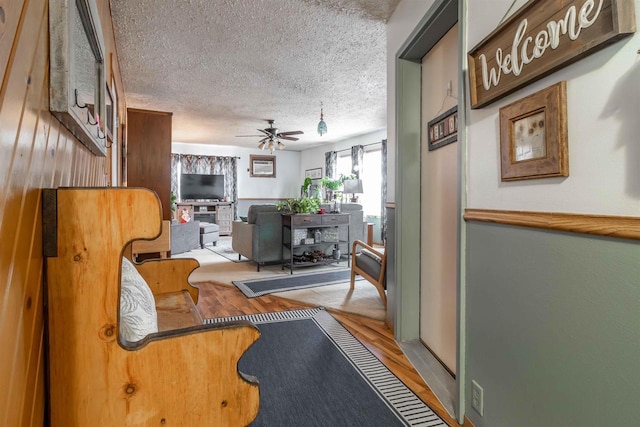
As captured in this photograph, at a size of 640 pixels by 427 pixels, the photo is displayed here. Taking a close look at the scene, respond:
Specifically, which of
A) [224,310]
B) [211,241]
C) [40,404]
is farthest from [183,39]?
[211,241]

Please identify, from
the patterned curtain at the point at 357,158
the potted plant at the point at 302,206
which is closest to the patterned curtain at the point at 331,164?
the patterned curtain at the point at 357,158

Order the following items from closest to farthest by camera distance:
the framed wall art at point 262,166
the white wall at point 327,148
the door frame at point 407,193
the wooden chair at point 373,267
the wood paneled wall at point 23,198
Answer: the wood paneled wall at point 23,198
the door frame at point 407,193
the wooden chair at point 373,267
the white wall at point 327,148
the framed wall art at point 262,166

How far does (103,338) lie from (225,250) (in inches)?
227

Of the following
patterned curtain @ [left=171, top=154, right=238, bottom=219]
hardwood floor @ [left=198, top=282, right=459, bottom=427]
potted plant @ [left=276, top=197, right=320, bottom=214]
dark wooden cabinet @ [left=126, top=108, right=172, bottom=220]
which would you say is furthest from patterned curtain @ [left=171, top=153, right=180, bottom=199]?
hardwood floor @ [left=198, top=282, right=459, bottom=427]

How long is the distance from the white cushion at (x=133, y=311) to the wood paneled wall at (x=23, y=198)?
0.17 meters

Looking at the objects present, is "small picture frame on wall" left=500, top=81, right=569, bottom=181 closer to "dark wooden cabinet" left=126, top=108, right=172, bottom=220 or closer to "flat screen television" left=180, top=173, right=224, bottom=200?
"dark wooden cabinet" left=126, top=108, right=172, bottom=220

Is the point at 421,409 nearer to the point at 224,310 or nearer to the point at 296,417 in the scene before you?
the point at 296,417

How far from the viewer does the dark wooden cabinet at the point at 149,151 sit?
4211 mm

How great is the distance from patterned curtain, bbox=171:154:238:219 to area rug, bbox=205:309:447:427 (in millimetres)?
6950

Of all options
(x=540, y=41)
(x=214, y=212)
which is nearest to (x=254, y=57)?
(x=540, y=41)

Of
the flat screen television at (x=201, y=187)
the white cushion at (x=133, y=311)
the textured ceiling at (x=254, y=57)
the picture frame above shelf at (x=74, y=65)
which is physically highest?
the textured ceiling at (x=254, y=57)

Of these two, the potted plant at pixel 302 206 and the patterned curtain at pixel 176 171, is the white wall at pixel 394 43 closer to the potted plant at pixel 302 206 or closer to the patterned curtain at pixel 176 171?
the potted plant at pixel 302 206

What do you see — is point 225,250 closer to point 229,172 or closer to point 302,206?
point 302,206

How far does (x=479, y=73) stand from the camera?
1335 mm
